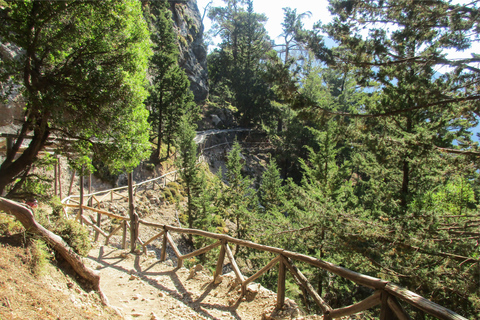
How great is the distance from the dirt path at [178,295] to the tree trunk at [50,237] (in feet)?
2.88

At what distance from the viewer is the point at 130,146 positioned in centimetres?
587

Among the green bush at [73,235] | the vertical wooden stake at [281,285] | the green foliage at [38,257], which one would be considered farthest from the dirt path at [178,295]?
the green foliage at [38,257]

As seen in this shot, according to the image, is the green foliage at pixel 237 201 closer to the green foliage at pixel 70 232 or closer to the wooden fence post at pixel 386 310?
the green foliage at pixel 70 232

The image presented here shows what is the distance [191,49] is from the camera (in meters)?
42.6

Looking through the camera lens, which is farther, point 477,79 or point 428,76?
point 428,76

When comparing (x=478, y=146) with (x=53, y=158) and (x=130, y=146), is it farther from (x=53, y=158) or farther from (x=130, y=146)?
(x=53, y=158)

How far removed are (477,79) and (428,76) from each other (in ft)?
3.58

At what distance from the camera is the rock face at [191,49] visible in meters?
38.9

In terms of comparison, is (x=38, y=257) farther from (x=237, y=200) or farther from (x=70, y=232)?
(x=237, y=200)

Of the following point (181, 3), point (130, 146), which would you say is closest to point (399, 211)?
point (130, 146)

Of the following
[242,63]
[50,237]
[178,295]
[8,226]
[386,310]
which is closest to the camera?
[386,310]

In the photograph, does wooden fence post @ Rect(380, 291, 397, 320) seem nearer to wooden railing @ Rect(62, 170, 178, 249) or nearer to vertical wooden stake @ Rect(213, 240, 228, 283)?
vertical wooden stake @ Rect(213, 240, 228, 283)

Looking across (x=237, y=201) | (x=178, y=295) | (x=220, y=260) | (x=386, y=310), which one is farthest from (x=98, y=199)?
(x=386, y=310)

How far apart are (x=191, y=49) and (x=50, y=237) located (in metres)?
43.3
